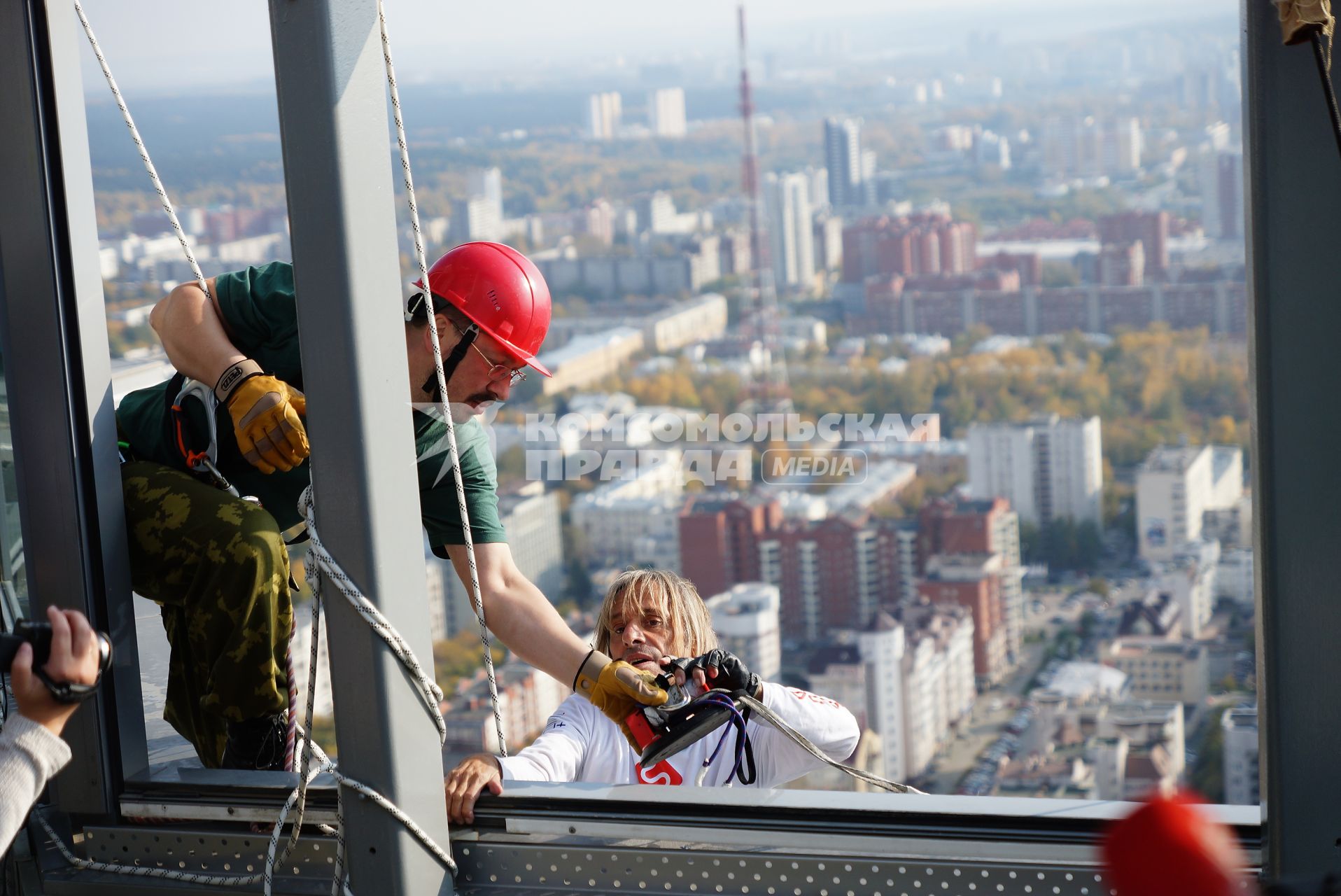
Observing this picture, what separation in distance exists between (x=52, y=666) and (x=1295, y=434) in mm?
1214

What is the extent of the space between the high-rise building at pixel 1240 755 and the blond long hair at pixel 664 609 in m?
25.3

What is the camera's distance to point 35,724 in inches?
47.3

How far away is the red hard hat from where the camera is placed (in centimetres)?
224

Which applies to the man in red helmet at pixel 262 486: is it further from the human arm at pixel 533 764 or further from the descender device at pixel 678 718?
the human arm at pixel 533 764

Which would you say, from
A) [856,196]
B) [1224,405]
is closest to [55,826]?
[1224,405]

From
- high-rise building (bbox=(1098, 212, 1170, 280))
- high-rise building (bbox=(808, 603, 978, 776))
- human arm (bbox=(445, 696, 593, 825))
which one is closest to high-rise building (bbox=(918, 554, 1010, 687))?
high-rise building (bbox=(808, 603, 978, 776))

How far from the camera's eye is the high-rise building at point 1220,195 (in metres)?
44.7

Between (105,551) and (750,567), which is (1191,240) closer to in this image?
(750,567)

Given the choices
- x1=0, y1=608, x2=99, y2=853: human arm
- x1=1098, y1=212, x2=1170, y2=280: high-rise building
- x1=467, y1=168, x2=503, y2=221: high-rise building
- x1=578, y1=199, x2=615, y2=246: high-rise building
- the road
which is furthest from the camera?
x1=578, y1=199, x2=615, y2=246: high-rise building

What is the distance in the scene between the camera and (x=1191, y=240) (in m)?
44.3

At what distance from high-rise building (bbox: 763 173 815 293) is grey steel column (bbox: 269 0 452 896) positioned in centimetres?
4808

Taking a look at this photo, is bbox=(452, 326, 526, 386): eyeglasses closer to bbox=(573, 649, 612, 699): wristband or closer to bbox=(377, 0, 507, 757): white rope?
bbox=(377, 0, 507, 757): white rope

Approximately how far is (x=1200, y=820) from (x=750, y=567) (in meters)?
35.5

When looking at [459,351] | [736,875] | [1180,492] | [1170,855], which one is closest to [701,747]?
[736,875]
